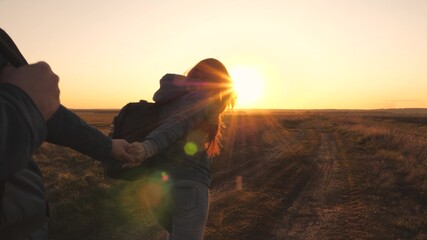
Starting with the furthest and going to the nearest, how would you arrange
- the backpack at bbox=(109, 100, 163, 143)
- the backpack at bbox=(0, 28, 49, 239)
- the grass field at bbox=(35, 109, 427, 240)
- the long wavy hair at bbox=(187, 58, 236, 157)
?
the grass field at bbox=(35, 109, 427, 240) < the long wavy hair at bbox=(187, 58, 236, 157) < the backpack at bbox=(109, 100, 163, 143) < the backpack at bbox=(0, 28, 49, 239)

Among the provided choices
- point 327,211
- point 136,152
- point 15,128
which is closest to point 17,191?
point 15,128

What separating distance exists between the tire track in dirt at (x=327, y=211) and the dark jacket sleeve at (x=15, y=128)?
20.3ft

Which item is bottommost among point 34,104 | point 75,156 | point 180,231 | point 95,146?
point 75,156

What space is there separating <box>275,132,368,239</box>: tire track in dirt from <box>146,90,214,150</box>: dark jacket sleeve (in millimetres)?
4795

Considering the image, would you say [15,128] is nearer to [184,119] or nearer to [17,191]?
[17,191]

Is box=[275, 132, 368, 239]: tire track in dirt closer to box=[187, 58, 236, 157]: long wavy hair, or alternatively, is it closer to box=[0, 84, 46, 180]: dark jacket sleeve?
box=[187, 58, 236, 157]: long wavy hair

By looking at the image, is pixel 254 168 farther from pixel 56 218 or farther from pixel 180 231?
pixel 180 231

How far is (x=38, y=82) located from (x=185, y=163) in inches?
59.2

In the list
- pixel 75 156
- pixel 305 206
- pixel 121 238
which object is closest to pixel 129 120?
pixel 121 238

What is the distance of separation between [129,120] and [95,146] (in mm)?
929

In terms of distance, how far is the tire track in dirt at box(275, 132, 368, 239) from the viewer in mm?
7027

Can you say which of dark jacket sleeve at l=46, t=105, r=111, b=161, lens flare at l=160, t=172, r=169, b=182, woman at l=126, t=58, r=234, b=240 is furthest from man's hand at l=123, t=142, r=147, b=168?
lens flare at l=160, t=172, r=169, b=182

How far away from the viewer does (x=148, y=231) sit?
684 cm

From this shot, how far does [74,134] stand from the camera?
4.73 ft
